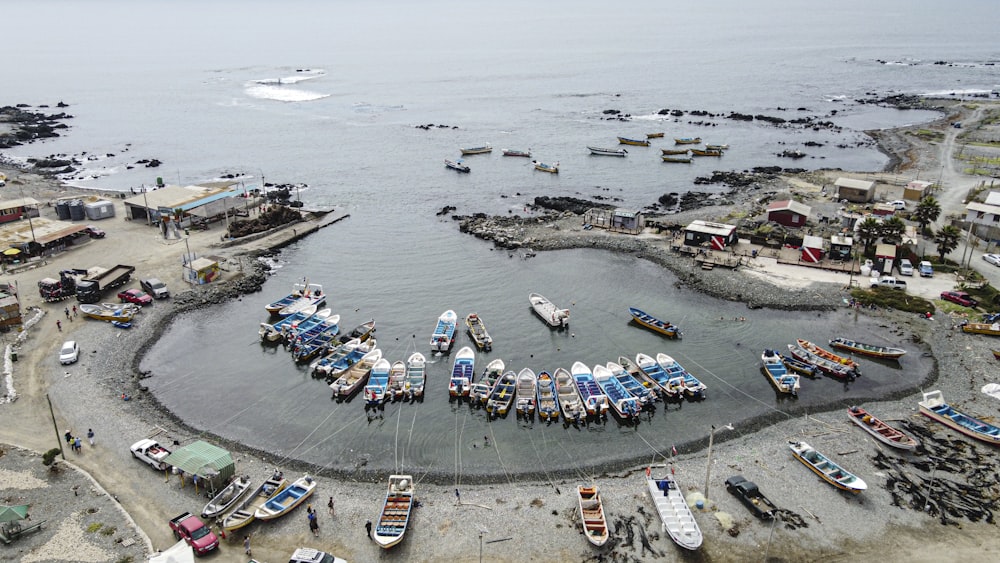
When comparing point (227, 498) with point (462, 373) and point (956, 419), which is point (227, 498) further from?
point (956, 419)

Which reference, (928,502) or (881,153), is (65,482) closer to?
(928,502)

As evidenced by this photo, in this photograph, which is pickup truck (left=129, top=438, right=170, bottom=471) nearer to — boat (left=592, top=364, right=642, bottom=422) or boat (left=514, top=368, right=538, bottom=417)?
boat (left=514, top=368, right=538, bottom=417)

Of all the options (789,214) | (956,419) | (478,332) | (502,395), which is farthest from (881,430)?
(789,214)

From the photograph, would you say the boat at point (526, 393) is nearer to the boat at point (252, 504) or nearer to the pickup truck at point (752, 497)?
the pickup truck at point (752, 497)

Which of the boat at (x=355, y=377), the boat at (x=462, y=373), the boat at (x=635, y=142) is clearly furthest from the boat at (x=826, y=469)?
the boat at (x=635, y=142)

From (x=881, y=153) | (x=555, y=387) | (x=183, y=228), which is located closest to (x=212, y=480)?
Result: (x=555, y=387)
